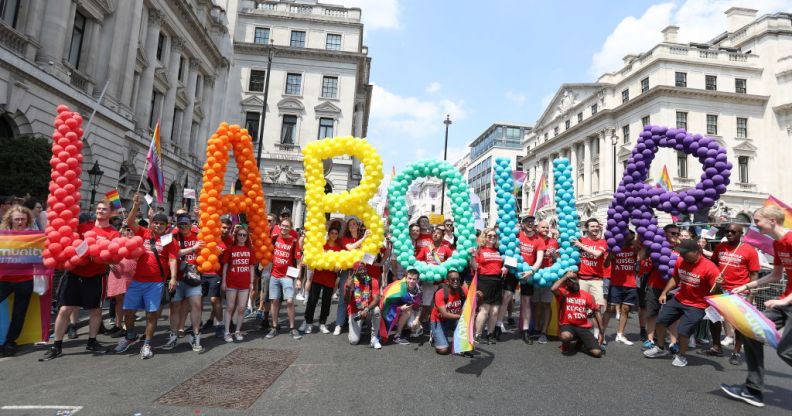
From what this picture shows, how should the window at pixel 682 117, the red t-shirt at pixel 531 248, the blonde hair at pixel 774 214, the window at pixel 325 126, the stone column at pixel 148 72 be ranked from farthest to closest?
1. the window at pixel 682 117
2. the window at pixel 325 126
3. the stone column at pixel 148 72
4. the red t-shirt at pixel 531 248
5. the blonde hair at pixel 774 214

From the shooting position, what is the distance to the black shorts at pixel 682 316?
5.87 meters

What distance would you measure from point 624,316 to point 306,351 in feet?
19.0

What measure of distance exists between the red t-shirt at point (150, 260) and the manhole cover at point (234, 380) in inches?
64.2

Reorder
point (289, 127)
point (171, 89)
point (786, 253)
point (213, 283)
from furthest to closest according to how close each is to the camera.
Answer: point (289, 127)
point (171, 89)
point (213, 283)
point (786, 253)

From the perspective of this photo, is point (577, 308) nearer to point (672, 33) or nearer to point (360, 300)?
point (360, 300)

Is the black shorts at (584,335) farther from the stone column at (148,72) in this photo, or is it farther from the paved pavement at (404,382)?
the stone column at (148,72)

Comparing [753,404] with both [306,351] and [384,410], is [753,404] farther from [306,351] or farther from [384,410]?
[306,351]

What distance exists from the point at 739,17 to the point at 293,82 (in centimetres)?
4807

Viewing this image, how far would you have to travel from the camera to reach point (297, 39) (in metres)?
34.0

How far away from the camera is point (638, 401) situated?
4641 millimetres

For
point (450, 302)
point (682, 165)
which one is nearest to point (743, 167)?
point (682, 165)

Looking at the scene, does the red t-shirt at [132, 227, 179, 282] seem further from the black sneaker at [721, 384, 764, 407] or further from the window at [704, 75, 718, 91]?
the window at [704, 75, 718, 91]

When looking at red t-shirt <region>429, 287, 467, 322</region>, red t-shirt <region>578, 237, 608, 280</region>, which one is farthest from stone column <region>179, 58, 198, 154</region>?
red t-shirt <region>578, 237, 608, 280</region>

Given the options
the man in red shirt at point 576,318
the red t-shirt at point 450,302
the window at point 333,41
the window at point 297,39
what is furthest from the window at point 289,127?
the man in red shirt at point 576,318
